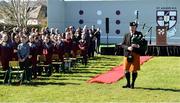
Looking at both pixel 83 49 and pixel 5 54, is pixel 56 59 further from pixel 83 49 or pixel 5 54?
pixel 5 54

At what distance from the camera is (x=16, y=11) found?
5447 centimetres

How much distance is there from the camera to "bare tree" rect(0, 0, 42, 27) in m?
54.3

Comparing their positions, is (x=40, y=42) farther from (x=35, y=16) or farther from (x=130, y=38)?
(x=35, y=16)

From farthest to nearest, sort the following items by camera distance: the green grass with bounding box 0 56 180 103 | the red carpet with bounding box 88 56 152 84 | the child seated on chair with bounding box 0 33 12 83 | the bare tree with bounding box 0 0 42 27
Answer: the bare tree with bounding box 0 0 42 27, the red carpet with bounding box 88 56 152 84, the child seated on chair with bounding box 0 33 12 83, the green grass with bounding box 0 56 180 103

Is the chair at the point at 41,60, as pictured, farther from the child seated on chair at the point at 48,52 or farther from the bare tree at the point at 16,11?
the bare tree at the point at 16,11

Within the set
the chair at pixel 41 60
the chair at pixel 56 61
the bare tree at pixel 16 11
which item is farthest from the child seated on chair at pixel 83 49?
the bare tree at pixel 16 11

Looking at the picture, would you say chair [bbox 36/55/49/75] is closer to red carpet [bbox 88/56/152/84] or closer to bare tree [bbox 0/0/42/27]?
red carpet [bbox 88/56/152/84]

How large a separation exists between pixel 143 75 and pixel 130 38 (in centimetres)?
412

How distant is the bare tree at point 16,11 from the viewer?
54309 mm

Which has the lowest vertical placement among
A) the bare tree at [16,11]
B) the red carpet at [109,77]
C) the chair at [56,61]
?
the red carpet at [109,77]

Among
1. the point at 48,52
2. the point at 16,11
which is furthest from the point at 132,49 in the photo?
the point at 16,11

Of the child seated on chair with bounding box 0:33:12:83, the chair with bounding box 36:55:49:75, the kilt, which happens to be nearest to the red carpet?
the kilt

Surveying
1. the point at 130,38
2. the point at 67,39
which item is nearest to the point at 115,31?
the point at 67,39

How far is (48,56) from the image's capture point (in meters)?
17.7
